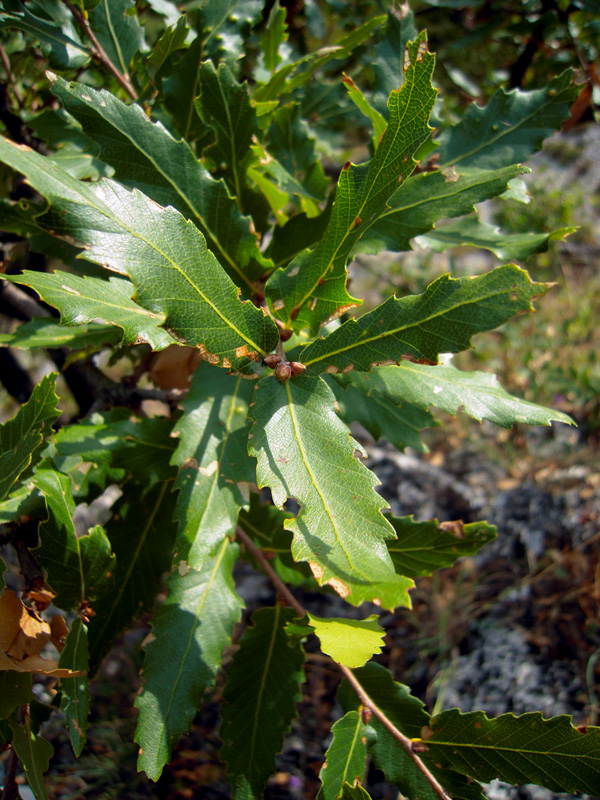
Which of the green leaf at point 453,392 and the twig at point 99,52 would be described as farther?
the twig at point 99,52

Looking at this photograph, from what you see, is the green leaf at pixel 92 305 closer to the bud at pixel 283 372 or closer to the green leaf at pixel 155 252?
the green leaf at pixel 155 252

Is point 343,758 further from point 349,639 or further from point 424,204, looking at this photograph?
point 424,204

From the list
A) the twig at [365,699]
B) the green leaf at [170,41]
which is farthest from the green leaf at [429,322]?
the green leaf at [170,41]

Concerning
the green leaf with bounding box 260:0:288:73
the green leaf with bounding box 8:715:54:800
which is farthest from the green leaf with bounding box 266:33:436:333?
the green leaf with bounding box 8:715:54:800

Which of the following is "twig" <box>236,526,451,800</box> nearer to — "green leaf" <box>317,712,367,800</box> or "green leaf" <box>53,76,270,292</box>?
"green leaf" <box>317,712,367,800</box>

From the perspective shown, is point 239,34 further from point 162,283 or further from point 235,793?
point 235,793

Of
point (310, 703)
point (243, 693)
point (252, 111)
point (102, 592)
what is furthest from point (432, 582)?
point (252, 111)
